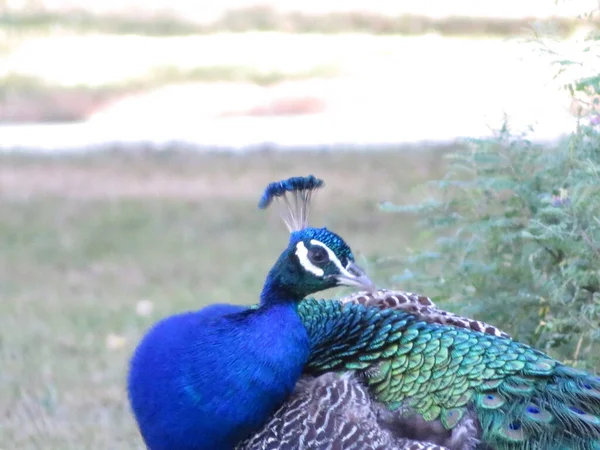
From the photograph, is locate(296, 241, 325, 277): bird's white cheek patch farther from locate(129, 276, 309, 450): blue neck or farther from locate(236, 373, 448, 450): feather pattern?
locate(236, 373, 448, 450): feather pattern

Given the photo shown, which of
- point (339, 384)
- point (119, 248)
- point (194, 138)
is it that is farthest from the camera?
point (194, 138)

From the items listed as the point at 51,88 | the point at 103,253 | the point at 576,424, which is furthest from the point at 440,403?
the point at 51,88

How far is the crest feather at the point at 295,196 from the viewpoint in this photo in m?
3.58

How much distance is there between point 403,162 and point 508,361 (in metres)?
6.51

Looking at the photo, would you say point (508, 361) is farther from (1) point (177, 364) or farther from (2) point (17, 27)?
(2) point (17, 27)

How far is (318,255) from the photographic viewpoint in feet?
11.3

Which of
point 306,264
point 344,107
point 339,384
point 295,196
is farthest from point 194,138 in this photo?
point 339,384

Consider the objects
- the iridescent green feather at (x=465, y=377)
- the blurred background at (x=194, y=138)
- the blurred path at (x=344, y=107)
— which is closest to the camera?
the iridescent green feather at (x=465, y=377)

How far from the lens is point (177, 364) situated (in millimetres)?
3389

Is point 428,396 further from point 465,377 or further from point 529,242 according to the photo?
point 529,242

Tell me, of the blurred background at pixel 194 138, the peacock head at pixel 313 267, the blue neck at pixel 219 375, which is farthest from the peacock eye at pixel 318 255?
the blurred background at pixel 194 138

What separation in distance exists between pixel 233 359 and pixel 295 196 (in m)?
0.58

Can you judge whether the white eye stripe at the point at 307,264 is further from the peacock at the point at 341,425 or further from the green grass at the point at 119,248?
the green grass at the point at 119,248

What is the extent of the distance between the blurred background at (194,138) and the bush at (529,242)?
0.50ft
